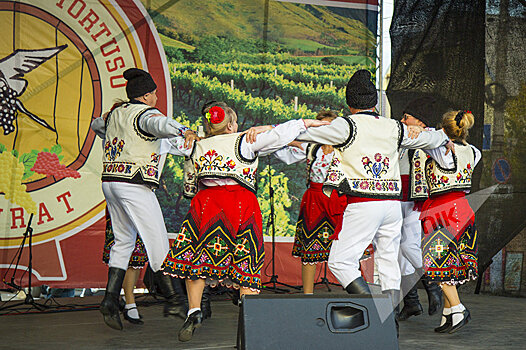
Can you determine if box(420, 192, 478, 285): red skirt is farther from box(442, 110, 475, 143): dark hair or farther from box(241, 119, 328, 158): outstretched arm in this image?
box(241, 119, 328, 158): outstretched arm

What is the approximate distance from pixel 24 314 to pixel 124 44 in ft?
7.24

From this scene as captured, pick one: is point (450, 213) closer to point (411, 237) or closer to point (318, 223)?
point (411, 237)

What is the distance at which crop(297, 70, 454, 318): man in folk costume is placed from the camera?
3.10 meters

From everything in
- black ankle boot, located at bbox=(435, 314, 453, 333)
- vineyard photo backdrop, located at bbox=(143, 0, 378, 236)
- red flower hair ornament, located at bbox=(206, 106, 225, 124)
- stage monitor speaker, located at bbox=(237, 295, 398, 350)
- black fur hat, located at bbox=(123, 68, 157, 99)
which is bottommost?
black ankle boot, located at bbox=(435, 314, 453, 333)

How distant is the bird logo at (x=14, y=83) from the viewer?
4.79m

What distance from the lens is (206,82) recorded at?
532cm

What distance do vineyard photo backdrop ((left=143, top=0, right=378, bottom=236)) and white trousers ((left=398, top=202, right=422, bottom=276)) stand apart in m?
1.59

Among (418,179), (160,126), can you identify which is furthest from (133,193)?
(418,179)

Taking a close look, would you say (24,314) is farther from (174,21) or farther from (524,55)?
(524,55)

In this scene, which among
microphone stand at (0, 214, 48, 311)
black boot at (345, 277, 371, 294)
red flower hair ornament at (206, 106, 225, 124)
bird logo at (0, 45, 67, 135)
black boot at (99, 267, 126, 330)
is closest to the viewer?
black boot at (345, 277, 371, 294)

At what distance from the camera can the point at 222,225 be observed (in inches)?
127

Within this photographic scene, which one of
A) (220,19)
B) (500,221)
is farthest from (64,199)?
(500,221)

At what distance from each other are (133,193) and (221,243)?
2.07 ft

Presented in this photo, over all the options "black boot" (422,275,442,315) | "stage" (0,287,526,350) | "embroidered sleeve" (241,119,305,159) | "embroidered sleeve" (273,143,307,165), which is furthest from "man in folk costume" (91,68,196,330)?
"black boot" (422,275,442,315)
